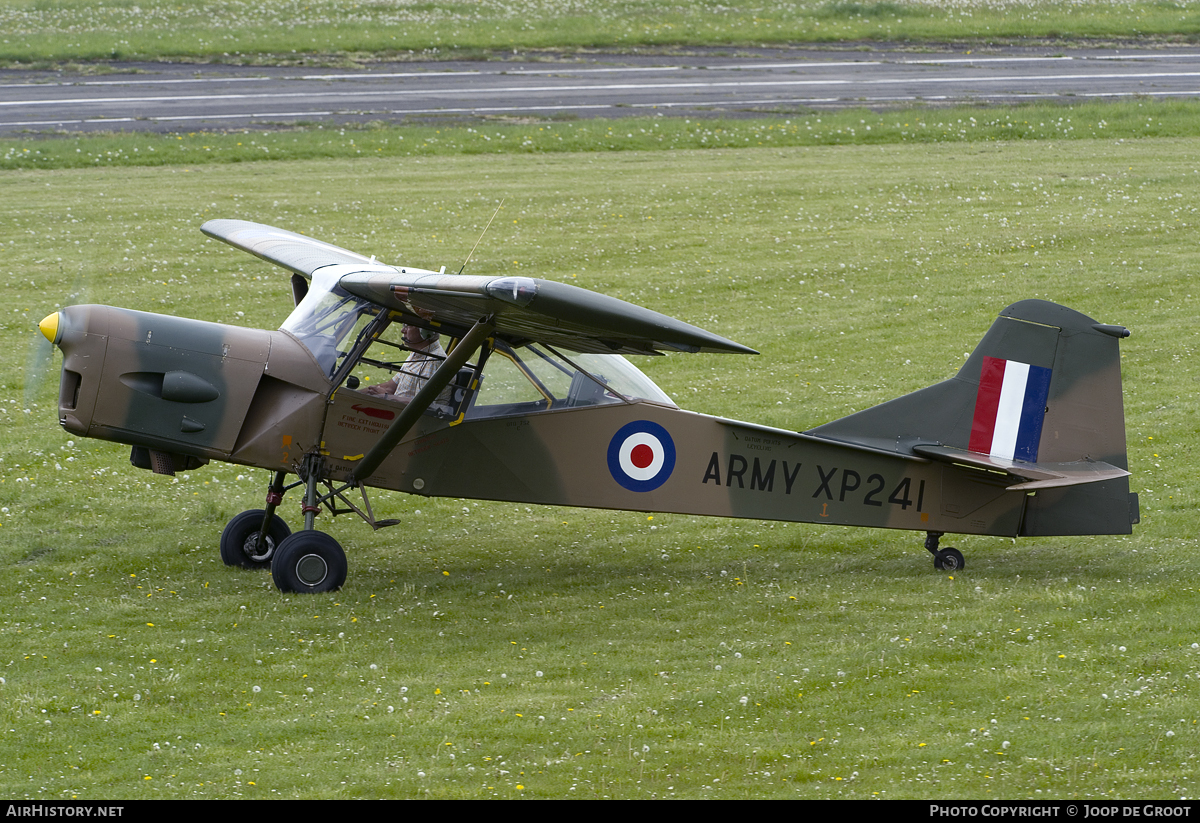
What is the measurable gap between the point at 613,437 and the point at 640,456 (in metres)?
0.29

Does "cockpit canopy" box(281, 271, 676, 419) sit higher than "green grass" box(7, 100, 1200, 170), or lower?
lower

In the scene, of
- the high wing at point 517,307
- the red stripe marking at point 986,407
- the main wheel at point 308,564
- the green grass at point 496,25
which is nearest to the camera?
the high wing at point 517,307

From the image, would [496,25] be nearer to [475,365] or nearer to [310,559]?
[475,365]

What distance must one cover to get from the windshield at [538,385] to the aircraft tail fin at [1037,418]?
6.52ft

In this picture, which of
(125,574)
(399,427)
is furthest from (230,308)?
(399,427)

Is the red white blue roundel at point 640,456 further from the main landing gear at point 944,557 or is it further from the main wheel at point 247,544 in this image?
the main wheel at point 247,544

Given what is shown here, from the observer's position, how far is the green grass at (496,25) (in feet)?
128

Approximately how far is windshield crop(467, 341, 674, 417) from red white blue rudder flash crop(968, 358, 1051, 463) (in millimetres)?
3027

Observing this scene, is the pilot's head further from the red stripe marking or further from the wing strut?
the red stripe marking

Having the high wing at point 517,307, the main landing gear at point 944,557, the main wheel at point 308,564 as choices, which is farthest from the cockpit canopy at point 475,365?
the main landing gear at point 944,557

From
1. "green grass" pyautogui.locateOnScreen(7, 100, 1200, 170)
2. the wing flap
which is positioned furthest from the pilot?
"green grass" pyautogui.locateOnScreen(7, 100, 1200, 170)

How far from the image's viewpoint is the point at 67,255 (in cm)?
2302

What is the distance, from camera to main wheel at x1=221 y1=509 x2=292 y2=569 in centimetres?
1189

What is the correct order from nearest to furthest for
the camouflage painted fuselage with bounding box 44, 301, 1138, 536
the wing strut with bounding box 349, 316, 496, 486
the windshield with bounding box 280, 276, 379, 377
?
1. the wing strut with bounding box 349, 316, 496, 486
2. the windshield with bounding box 280, 276, 379, 377
3. the camouflage painted fuselage with bounding box 44, 301, 1138, 536
